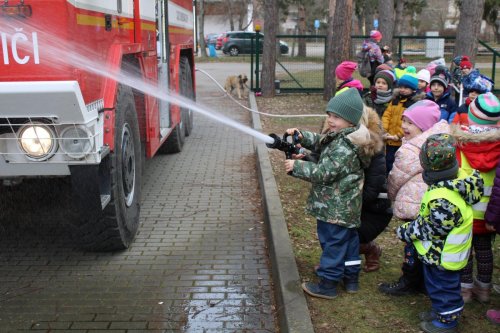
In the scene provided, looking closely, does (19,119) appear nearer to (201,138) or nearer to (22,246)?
(22,246)

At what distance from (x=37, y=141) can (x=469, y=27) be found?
1226cm

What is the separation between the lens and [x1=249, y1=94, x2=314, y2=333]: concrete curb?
3.71 meters

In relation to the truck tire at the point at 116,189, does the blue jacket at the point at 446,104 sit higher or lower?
higher

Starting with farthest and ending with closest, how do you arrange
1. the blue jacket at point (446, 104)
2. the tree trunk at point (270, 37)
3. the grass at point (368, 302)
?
1. the tree trunk at point (270, 37)
2. the blue jacket at point (446, 104)
3. the grass at point (368, 302)

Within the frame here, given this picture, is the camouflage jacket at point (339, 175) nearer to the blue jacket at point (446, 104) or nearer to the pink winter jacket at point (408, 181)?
the pink winter jacket at point (408, 181)

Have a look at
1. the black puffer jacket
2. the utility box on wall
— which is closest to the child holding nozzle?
the black puffer jacket

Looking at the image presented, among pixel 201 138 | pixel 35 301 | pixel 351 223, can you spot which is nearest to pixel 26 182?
pixel 35 301

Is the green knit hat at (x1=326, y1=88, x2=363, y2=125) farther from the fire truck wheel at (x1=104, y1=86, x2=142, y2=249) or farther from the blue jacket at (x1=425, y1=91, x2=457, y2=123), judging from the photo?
the blue jacket at (x1=425, y1=91, x2=457, y2=123)

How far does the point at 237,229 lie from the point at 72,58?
2.87 metres

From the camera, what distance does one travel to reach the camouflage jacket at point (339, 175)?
386 cm

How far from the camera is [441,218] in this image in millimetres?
3422

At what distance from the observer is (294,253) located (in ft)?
16.2

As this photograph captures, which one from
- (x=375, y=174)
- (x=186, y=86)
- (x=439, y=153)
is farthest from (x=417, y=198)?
(x=186, y=86)

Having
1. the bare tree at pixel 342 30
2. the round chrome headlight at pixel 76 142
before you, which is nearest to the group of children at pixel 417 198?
the round chrome headlight at pixel 76 142
